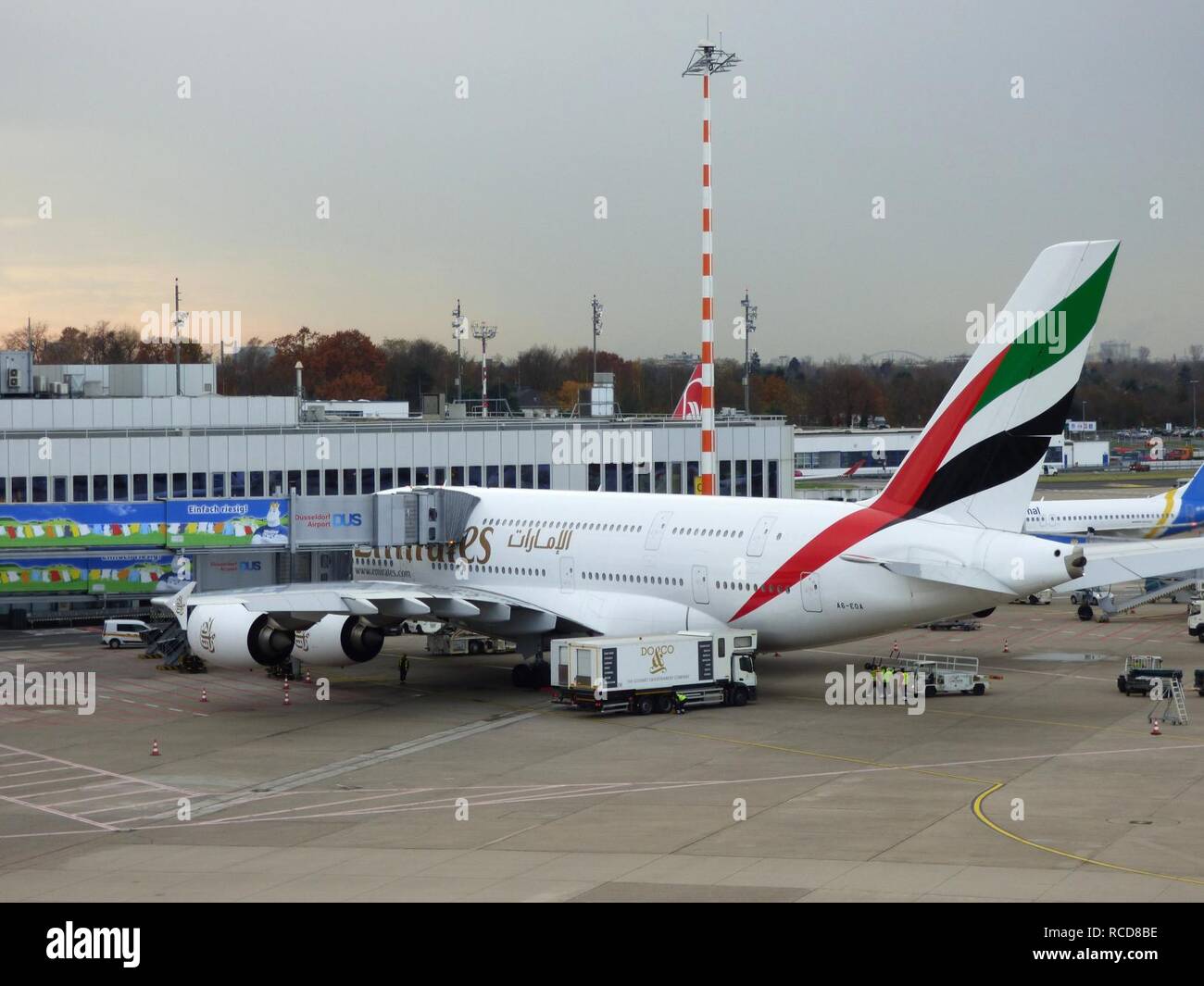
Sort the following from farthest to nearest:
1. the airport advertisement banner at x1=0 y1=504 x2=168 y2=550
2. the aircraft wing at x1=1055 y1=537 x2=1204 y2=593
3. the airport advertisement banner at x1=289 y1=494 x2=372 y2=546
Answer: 1. the airport advertisement banner at x1=0 y1=504 x2=168 y2=550
2. the airport advertisement banner at x1=289 y1=494 x2=372 y2=546
3. the aircraft wing at x1=1055 y1=537 x2=1204 y2=593

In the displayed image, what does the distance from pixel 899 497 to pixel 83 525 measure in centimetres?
2856

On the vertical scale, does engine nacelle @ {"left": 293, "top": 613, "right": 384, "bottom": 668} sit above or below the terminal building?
below

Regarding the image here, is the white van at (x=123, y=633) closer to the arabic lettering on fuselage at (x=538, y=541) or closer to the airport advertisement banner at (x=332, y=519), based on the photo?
the airport advertisement banner at (x=332, y=519)

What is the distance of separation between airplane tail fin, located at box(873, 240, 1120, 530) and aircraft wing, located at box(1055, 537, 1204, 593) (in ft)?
15.9

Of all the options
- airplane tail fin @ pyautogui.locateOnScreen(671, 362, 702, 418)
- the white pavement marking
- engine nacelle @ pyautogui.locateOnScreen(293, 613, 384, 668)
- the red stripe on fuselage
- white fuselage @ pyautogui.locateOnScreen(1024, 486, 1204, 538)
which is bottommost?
the white pavement marking

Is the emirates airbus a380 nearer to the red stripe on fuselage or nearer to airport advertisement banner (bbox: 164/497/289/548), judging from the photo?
the red stripe on fuselage

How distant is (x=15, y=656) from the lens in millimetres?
48031

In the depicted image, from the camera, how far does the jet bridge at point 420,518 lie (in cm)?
4500

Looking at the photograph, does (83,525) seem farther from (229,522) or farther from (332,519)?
(332,519)

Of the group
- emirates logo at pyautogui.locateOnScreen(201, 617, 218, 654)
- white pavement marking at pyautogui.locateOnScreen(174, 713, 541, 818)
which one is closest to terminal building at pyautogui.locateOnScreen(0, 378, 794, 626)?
emirates logo at pyautogui.locateOnScreen(201, 617, 218, 654)

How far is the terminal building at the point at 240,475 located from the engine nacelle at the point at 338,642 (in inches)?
310

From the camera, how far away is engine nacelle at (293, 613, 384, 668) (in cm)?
3744

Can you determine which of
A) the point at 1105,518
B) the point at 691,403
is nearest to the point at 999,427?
the point at 1105,518

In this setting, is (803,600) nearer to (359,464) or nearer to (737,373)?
(359,464)
